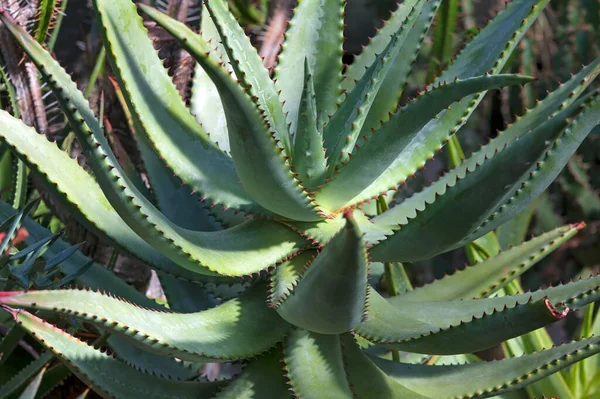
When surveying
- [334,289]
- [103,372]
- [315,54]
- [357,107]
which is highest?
[315,54]

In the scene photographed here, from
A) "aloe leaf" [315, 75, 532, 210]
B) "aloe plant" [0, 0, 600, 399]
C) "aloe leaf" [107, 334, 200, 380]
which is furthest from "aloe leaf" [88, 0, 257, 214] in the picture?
"aloe leaf" [107, 334, 200, 380]

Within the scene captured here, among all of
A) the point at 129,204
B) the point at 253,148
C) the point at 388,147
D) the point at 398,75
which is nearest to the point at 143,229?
the point at 129,204

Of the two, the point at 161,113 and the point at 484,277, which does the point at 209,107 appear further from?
the point at 484,277

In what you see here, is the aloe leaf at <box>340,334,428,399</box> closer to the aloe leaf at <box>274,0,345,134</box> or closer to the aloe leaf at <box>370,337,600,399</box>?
the aloe leaf at <box>370,337,600,399</box>

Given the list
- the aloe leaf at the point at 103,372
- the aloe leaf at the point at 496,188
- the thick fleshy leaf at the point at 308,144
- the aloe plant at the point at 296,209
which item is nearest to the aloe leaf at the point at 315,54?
the aloe plant at the point at 296,209

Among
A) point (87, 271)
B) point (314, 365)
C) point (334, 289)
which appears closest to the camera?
point (334, 289)

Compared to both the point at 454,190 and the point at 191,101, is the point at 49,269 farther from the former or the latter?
the point at 454,190

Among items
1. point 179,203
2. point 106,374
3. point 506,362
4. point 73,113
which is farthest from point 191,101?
point 506,362

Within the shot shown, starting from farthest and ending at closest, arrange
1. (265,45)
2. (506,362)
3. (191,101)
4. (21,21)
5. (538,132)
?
(265,45) → (21,21) → (191,101) → (506,362) → (538,132)
